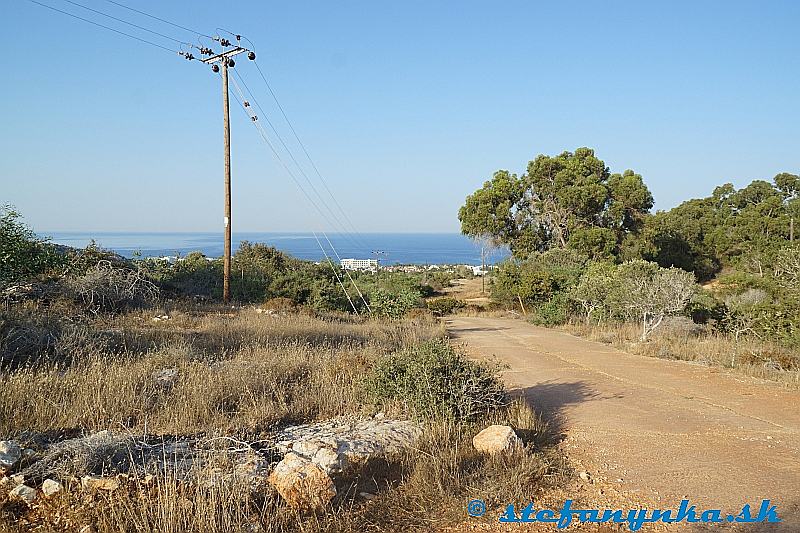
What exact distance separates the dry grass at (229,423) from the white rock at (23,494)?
0.06 metres

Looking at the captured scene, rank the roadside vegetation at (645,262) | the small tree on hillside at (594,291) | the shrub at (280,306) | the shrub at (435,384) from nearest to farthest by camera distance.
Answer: the shrub at (435,384) < the roadside vegetation at (645,262) < the small tree on hillside at (594,291) < the shrub at (280,306)

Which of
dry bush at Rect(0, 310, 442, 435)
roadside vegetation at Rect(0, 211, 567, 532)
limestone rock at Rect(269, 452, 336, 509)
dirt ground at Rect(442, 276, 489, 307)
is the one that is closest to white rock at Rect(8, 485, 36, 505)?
roadside vegetation at Rect(0, 211, 567, 532)

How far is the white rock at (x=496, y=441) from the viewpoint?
5.38 meters

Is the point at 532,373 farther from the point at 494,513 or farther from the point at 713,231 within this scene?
the point at 713,231

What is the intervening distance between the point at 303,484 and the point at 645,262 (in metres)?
17.7

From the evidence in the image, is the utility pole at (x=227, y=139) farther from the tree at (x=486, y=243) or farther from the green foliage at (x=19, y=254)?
the tree at (x=486, y=243)

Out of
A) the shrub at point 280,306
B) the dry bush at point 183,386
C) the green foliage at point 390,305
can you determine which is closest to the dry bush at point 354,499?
the dry bush at point 183,386

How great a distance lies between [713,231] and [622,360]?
36.4m

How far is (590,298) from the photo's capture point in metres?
21.4

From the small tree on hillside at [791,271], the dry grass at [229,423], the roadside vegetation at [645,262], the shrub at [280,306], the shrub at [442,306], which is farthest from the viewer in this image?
the shrub at [442,306]

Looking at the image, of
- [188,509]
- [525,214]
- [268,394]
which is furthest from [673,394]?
[525,214]

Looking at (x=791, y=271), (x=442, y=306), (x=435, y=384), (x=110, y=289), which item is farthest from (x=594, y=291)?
(x=110, y=289)

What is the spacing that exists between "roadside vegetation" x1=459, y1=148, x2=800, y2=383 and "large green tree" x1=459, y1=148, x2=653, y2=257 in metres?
0.07

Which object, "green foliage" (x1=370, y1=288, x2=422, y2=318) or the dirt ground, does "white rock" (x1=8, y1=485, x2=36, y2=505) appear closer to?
"green foliage" (x1=370, y1=288, x2=422, y2=318)
